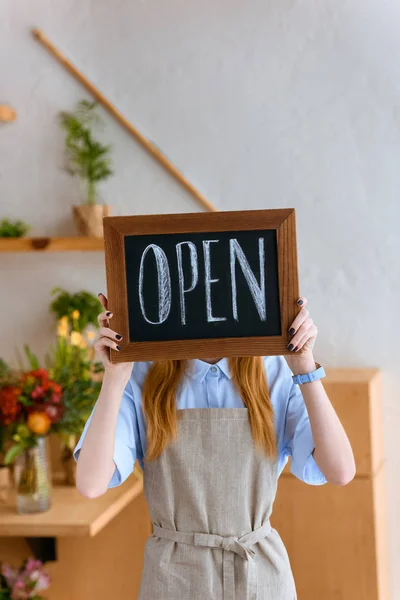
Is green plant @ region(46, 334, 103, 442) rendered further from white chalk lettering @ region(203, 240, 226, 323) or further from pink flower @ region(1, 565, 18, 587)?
white chalk lettering @ region(203, 240, 226, 323)

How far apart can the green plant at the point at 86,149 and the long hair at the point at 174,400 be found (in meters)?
1.33

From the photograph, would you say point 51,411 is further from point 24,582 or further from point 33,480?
point 24,582

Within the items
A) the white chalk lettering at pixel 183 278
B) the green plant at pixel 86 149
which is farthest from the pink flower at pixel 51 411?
the white chalk lettering at pixel 183 278

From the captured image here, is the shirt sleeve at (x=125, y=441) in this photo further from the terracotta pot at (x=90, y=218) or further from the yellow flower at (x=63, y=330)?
the terracotta pot at (x=90, y=218)

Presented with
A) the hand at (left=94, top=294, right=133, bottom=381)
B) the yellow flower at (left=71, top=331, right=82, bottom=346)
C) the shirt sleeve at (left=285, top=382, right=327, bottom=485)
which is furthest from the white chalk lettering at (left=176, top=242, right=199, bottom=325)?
the yellow flower at (left=71, top=331, right=82, bottom=346)

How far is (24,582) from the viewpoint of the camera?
7.73 feet

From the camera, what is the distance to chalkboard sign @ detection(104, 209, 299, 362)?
1.37 meters

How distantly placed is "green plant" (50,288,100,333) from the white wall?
0.08m

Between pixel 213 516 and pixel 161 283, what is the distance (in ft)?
1.61

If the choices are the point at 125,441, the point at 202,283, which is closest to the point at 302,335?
the point at 202,283

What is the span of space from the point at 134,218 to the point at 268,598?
0.79 m

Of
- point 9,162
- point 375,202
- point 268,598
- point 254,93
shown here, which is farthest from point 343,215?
point 268,598

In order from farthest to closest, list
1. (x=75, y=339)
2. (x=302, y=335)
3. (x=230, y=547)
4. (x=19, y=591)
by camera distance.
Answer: (x=75, y=339) → (x=19, y=591) → (x=230, y=547) → (x=302, y=335)

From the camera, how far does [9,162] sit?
289 cm
